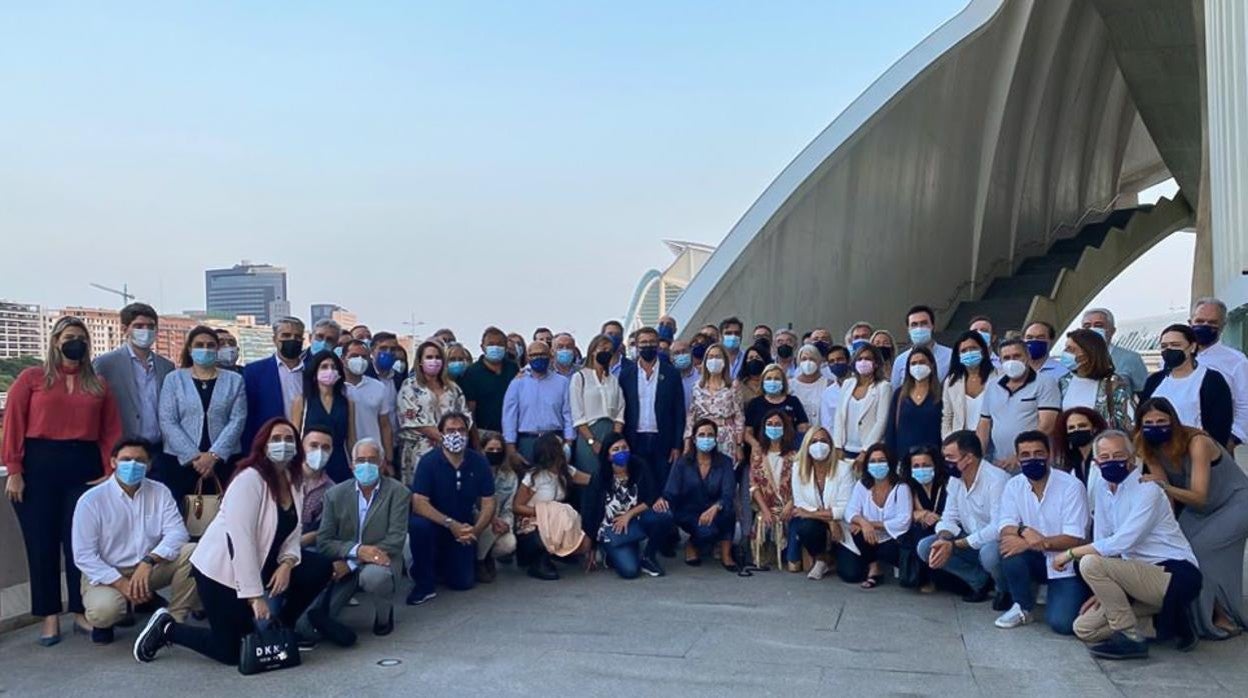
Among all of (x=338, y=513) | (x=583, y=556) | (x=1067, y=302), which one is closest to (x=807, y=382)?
(x=583, y=556)

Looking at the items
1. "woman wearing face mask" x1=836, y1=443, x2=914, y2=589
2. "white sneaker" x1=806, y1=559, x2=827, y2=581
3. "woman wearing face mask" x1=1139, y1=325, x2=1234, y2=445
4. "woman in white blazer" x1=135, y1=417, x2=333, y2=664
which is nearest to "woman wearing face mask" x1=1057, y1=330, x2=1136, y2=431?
"woman wearing face mask" x1=1139, y1=325, x2=1234, y2=445

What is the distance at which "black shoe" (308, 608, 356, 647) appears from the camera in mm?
5152

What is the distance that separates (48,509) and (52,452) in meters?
0.32

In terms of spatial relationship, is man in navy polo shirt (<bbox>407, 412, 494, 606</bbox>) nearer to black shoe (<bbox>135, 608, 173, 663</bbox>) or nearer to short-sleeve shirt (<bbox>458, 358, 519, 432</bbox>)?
short-sleeve shirt (<bbox>458, 358, 519, 432</bbox>)

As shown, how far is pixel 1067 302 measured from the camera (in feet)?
86.9

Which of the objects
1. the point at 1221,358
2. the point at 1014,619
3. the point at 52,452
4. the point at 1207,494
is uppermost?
the point at 1221,358

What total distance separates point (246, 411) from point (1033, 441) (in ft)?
15.7

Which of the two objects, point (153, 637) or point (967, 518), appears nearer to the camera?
point (153, 637)

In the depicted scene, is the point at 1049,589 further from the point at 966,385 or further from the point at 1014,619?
the point at 966,385

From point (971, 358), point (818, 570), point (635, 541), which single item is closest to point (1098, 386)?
point (971, 358)

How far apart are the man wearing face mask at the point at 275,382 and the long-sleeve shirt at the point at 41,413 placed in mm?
1091

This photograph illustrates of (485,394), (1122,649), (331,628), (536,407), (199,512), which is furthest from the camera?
(485,394)

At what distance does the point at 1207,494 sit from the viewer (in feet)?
17.1

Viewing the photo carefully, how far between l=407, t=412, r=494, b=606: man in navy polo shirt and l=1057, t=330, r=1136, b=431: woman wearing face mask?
12.5 feet
